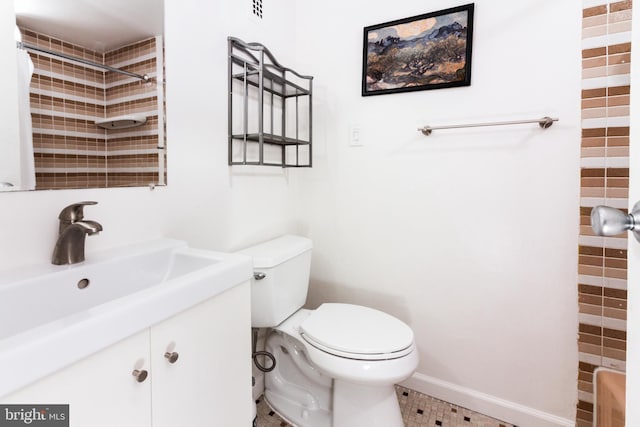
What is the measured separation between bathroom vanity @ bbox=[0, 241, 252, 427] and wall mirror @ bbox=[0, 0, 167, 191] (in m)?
0.28

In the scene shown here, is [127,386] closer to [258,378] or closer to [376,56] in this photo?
[258,378]

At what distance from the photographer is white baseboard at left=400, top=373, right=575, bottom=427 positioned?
137cm

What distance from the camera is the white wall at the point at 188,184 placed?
0.81m

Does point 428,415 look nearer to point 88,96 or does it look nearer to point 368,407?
point 368,407

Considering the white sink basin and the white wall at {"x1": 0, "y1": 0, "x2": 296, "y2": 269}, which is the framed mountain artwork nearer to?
the white wall at {"x1": 0, "y1": 0, "x2": 296, "y2": 269}

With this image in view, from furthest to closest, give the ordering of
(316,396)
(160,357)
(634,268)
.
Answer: (316,396) → (160,357) → (634,268)

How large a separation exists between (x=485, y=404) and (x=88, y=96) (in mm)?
1942

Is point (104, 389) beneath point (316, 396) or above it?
above

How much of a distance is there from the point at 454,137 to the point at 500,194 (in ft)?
1.05

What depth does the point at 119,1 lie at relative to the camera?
1.03 meters

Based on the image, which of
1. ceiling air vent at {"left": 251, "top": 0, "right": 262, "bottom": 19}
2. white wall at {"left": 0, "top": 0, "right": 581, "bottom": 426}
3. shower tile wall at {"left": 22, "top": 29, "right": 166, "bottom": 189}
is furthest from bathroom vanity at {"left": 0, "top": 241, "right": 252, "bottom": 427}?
ceiling air vent at {"left": 251, "top": 0, "right": 262, "bottom": 19}

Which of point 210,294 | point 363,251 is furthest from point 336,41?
point 210,294

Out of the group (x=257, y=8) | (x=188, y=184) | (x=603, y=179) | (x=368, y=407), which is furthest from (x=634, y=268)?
(x=257, y=8)

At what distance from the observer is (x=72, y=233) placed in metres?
0.84
